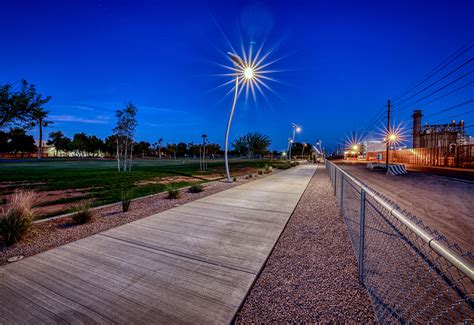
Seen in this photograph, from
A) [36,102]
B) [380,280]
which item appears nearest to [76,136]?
[36,102]

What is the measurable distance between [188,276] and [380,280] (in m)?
2.80

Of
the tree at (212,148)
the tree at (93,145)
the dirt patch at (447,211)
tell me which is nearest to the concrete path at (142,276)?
the dirt patch at (447,211)

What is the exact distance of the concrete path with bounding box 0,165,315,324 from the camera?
234cm

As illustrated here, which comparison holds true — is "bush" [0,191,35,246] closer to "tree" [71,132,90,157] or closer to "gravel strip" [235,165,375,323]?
"gravel strip" [235,165,375,323]

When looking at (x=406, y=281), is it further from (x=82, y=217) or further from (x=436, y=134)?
(x=436, y=134)

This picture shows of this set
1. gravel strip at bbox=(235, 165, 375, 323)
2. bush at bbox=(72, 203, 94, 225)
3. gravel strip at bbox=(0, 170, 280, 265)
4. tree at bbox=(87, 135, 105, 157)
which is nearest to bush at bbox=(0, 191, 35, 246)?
gravel strip at bbox=(0, 170, 280, 265)

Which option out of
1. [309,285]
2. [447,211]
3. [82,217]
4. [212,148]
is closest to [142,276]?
[309,285]

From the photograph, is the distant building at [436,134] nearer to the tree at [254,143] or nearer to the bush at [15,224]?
the tree at [254,143]

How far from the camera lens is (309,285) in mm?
2861

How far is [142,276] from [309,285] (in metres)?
2.36

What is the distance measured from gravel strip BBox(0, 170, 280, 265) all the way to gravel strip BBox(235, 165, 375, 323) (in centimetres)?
388

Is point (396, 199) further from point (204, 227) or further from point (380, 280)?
point (204, 227)

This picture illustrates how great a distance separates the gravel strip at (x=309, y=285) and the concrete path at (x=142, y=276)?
0.20 m

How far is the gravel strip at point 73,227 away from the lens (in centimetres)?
380
